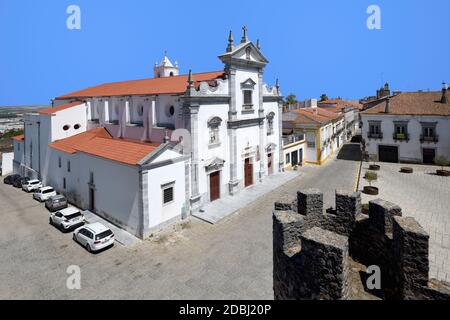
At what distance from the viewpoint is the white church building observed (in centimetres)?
2116

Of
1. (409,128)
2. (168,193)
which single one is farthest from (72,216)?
(409,128)

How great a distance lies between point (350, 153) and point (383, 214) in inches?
1710

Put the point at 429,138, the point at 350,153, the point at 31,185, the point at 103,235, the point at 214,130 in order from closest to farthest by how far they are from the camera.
A: the point at 103,235 → the point at 214,130 → the point at 31,185 → the point at 429,138 → the point at 350,153

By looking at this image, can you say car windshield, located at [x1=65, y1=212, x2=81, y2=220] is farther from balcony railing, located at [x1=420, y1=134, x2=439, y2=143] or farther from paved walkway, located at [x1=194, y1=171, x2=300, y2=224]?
balcony railing, located at [x1=420, y1=134, x2=439, y2=143]

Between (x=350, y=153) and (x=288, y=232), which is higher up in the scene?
(x=350, y=153)

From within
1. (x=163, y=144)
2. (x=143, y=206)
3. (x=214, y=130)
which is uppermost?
(x=214, y=130)

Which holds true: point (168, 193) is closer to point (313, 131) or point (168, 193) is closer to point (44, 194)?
point (44, 194)

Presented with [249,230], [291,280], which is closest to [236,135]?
[249,230]

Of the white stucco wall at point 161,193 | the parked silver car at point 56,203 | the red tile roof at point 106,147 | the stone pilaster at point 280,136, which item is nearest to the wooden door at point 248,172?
the stone pilaster at point 280,136

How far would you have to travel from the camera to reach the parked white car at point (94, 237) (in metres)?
18.3

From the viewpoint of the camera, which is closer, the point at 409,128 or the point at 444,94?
the point at 444,94

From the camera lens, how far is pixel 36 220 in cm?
2394

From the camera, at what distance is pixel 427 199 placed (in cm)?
2597

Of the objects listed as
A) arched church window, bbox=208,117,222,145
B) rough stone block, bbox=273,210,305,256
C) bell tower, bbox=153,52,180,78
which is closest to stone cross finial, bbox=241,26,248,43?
arched church window, bbox=208,117,222,145
